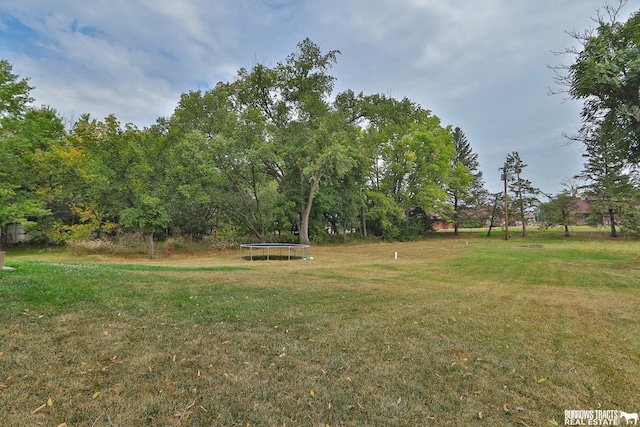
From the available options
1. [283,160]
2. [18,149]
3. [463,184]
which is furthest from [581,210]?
[18,149]

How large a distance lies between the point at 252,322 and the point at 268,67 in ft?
71.7

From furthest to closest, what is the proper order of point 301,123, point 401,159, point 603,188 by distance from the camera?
1. point 401,159
2. point 603,188
3. point 301,123

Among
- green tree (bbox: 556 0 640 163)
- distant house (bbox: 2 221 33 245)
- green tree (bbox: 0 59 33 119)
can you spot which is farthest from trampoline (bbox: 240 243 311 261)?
distant house (bbox: 2 221 33 245)

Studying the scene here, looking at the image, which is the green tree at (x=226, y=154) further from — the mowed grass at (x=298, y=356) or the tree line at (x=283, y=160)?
the mowed grass at (x=298, y=356)

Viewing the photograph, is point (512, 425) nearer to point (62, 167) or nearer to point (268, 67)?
point (62, 167)

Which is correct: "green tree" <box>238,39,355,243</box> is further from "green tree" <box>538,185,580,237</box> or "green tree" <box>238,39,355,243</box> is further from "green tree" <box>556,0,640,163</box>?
"green tree" <box>538,185,580,237</box>

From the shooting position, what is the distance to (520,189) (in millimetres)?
32250

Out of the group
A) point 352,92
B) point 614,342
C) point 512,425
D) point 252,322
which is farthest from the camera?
point 352,92

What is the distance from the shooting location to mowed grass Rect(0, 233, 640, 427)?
7.54 ft

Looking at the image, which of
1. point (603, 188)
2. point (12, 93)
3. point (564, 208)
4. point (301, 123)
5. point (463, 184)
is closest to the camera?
point (12, 93)

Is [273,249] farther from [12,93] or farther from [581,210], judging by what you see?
[581,210]

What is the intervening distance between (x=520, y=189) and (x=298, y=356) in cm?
3674

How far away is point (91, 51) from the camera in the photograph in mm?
13531

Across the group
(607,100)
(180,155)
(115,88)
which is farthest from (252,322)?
(115,88)
